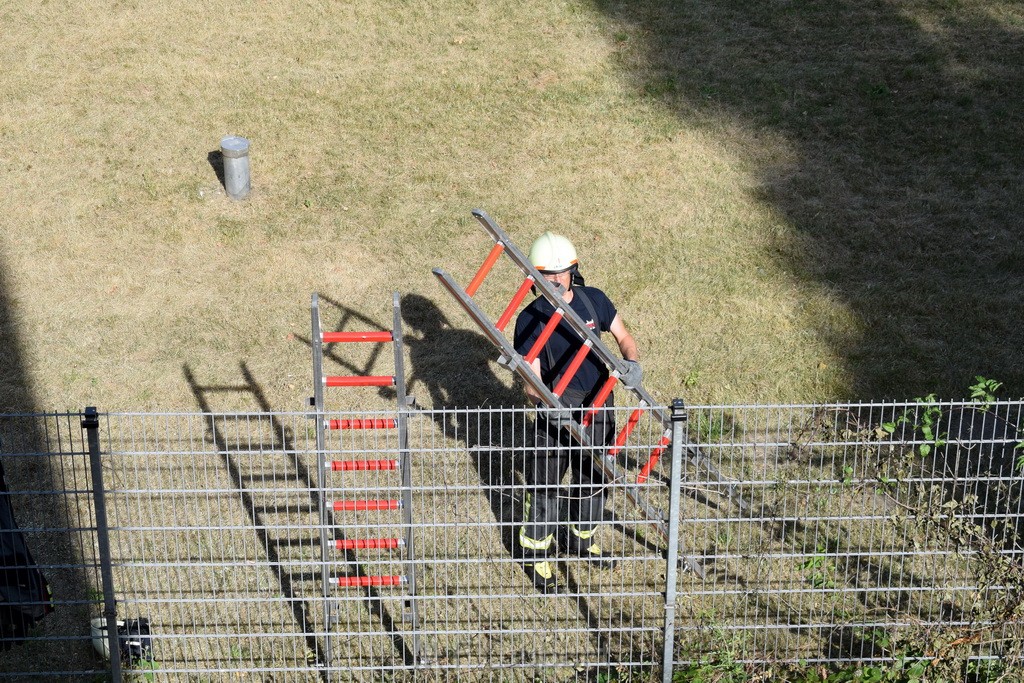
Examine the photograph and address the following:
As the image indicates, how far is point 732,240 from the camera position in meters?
11.9

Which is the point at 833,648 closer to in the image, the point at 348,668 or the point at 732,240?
the point at 348,668

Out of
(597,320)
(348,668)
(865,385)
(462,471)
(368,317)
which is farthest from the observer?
(368,317)

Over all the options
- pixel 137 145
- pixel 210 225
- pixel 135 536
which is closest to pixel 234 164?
pixel 210 225

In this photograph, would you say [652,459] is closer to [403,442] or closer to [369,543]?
[403,442]

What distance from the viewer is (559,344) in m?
7.80

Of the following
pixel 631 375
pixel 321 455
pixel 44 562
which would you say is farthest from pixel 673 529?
pixel 44 562

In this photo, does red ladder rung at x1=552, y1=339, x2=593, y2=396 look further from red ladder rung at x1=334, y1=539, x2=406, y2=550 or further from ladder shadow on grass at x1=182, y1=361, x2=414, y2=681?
ladder shadow on grass at x1=182, y1=361, x2=414, y2=681

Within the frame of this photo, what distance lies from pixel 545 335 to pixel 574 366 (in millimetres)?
270

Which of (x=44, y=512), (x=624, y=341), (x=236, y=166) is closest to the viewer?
(x=624, y=341)

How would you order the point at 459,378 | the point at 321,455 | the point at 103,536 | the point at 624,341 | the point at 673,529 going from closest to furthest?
the point at 103,536
the point at 673,529
the point at 321,455
the point at 624,341
the point at 459,378

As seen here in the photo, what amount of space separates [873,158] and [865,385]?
13.1ft

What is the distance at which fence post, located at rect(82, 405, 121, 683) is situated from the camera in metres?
5.87

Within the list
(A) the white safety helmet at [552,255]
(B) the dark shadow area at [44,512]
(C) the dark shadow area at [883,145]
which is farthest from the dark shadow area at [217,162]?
(A) the white safety helmet at [552,255]

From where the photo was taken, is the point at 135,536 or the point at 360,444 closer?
the point at 135,536
